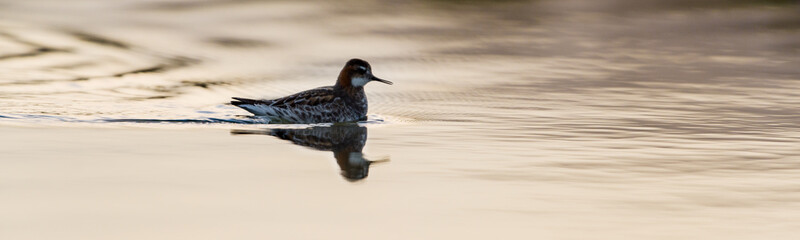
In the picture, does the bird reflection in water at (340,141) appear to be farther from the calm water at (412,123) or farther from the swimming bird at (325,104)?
the swimming bird at (325,104)

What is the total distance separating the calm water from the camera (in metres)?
7.41

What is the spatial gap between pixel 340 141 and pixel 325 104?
80.0 inches

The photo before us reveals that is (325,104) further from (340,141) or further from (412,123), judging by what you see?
(340,141)

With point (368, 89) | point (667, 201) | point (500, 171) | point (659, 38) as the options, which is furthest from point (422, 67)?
point (667, 201)

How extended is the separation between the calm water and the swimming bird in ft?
1.05

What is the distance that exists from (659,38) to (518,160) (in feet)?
32.9

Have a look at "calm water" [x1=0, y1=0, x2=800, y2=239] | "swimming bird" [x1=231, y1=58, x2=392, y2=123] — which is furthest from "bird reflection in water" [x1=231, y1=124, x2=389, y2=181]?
"swimming bird" [x1=231, y1=58, x2=392, y2=123]

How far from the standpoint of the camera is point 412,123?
40.7 feet

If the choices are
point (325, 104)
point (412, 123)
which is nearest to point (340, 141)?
point (412, 123)

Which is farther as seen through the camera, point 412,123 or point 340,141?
point 412,123

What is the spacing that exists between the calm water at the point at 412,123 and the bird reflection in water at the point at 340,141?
0.05 m

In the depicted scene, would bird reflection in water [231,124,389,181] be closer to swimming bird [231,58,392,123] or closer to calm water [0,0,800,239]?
calm water [0,0,800,239]

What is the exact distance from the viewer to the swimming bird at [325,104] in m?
12.8

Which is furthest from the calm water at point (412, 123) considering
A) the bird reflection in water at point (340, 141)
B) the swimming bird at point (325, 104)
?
the swimming bird at point (325, 104)
